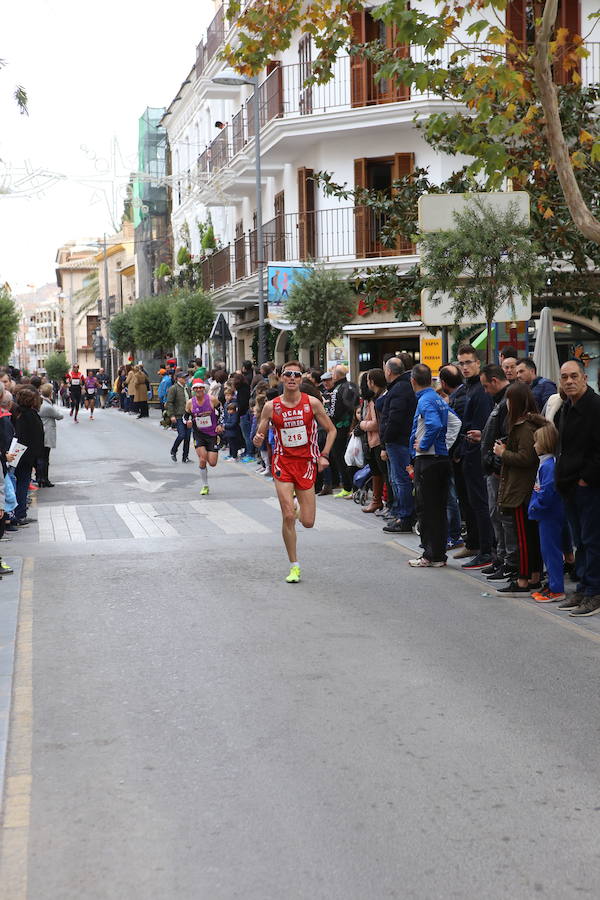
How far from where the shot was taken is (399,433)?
13.3 m

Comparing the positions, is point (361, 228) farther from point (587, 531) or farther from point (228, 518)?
point (587, 531)

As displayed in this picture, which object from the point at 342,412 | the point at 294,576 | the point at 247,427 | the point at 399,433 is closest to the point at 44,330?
the point at 247,427

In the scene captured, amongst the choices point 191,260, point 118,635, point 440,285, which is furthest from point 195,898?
point 191,260

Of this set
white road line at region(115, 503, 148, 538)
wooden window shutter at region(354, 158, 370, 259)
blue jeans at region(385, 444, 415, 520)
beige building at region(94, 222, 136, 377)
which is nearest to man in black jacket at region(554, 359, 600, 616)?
blue jeans at region(385, 444, 415, 520)

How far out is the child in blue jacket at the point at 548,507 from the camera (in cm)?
920

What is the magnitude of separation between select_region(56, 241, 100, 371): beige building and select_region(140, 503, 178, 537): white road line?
104067 millimetres

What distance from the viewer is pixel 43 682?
7086mm

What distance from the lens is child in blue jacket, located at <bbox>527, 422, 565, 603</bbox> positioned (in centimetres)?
920

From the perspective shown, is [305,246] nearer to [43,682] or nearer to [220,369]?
[220,369]

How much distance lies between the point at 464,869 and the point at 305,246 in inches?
1047

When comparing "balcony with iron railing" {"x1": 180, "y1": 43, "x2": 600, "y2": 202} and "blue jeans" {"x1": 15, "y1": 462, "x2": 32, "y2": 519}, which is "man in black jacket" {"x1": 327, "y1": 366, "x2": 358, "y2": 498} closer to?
"blue jeans" {"x1": 15, "y1": 462, "x2": 32, "y2": 519}

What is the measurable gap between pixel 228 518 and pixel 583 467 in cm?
709

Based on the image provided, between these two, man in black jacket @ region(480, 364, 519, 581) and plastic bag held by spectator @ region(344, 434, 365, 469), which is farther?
plastic bag held by spectator @ region(344, 434, 365, 469)

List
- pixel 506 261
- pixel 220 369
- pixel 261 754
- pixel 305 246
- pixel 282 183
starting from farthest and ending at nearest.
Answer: pixel 282 183
pixel 305 246
pixel 220 369
pixel 506 261
pixel 261 754
